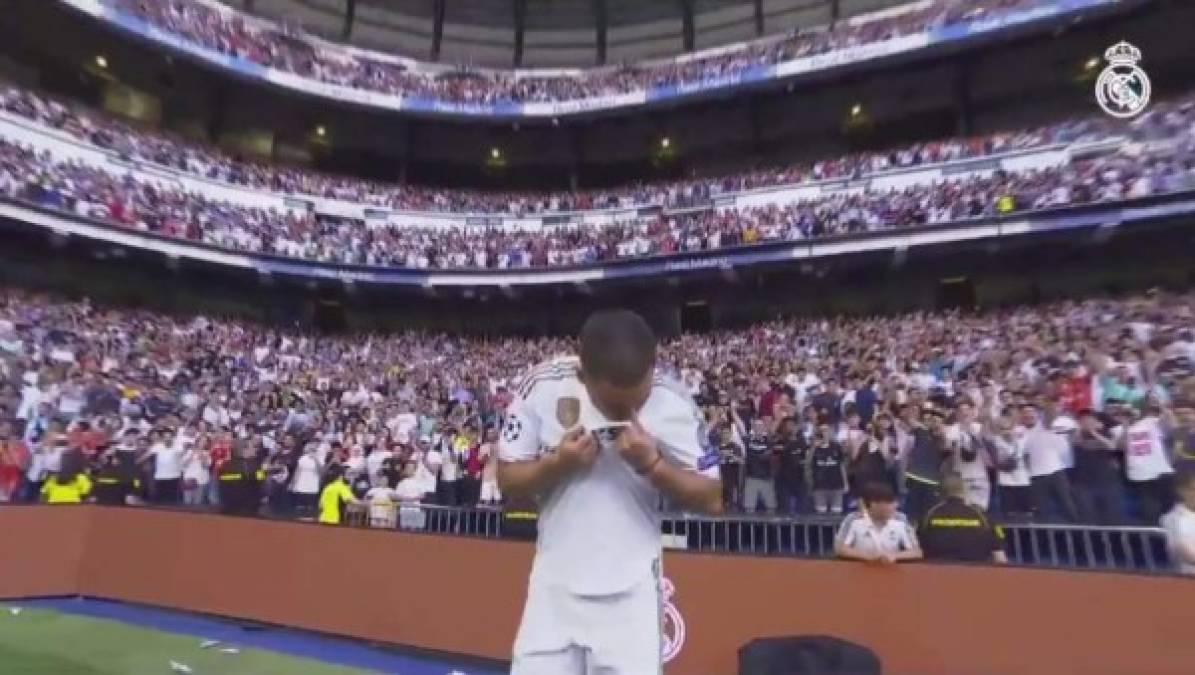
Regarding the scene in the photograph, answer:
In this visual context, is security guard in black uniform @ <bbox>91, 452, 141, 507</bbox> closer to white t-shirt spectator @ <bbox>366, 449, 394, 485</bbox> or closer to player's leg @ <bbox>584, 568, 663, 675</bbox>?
white t-shirt spectator @ <bbox>366, 449, 394, 485</bbox>

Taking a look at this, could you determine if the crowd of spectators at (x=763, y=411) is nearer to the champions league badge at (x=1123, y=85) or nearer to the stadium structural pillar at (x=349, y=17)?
the champions league badge at (x=1123, y=85)

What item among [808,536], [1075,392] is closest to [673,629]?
[808,536]

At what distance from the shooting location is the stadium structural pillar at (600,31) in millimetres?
41312

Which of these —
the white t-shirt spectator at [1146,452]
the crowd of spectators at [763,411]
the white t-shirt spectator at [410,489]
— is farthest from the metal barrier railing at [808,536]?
the white t-shirt spectator at [1146,452]

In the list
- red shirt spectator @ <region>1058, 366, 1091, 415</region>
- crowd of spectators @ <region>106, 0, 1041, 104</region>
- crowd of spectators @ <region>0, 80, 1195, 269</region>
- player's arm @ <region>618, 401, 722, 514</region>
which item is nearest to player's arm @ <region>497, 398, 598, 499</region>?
player's arm @ <region>618, 401, 722, 514</region>

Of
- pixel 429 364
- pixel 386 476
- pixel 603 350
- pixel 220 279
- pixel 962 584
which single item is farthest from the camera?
pixel 220 279

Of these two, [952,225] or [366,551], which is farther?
[952,225]

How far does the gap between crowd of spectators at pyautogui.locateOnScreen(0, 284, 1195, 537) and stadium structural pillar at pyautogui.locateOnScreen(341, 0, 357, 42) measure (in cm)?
2086

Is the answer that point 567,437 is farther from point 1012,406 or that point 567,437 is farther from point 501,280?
point 501,280

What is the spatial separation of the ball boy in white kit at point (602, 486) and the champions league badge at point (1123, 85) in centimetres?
2724

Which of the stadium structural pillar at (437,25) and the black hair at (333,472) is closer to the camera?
the black hair at (333,472)

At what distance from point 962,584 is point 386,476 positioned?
902cm

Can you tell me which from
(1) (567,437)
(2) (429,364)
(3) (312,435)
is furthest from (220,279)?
(1) (567,437)

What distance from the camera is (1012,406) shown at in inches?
426
